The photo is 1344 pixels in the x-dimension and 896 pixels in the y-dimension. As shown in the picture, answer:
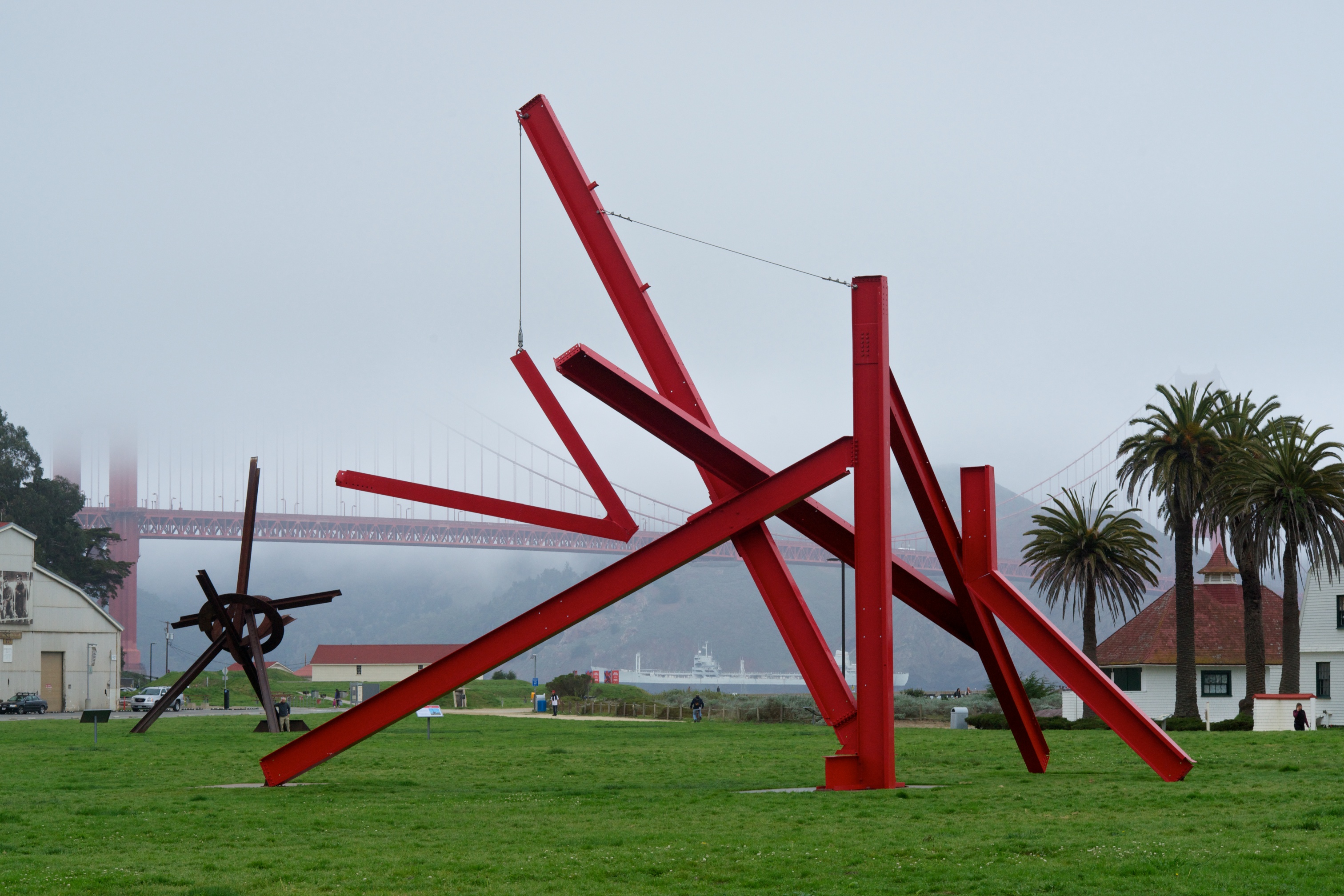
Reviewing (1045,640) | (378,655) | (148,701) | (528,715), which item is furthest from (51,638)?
(1045,640)

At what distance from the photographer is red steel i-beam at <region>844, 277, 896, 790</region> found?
47.7 ft

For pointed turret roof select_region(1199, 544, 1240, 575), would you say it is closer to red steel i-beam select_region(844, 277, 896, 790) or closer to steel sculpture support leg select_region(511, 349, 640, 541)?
steel sculpture support leg select_region(511, 349, 640, 541)

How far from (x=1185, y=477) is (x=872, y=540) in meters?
33.9

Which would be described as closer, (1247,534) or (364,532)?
(1247,534)

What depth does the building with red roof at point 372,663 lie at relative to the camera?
101 meters

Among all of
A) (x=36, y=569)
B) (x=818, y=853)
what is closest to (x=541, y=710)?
(x=36, y=569)

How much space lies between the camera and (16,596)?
60219 mm

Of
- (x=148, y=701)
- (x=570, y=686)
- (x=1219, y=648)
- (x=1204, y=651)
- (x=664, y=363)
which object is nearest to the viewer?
(x=664, y=363)

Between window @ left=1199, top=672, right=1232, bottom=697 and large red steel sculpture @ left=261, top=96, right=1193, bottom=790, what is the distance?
3988 cm

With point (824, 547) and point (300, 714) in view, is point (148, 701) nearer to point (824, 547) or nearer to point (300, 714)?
point (300, 714)

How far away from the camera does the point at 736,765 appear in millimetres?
22469

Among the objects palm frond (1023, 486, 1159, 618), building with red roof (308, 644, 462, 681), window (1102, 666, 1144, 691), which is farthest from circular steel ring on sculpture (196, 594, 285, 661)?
building with red roof (308, 644, 462, 681)

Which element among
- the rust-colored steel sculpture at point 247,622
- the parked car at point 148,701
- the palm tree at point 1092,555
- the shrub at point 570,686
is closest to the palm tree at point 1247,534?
the palm tree at point 1092,555

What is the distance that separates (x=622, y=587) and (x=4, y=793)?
347 inches
